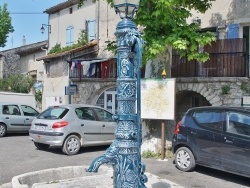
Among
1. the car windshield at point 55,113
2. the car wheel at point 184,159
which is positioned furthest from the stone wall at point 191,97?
the car windshield at point 55,113

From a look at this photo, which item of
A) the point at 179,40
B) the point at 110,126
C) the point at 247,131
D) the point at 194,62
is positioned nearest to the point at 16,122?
the point at 110,126

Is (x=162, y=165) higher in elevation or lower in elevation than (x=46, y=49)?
lower

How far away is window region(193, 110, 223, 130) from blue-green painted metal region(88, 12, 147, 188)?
4.08 metres

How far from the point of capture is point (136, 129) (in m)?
4.41

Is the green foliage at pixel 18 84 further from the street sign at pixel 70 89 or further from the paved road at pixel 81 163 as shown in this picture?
the paved road at pixel 81 163

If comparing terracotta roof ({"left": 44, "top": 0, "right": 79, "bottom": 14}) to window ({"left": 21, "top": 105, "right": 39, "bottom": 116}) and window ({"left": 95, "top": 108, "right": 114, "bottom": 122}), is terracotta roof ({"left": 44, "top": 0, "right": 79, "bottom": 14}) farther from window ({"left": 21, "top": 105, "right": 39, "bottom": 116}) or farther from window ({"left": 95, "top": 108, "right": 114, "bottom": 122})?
window ({"left": 95, "top": 108, "right": 114, "bottom": 122})

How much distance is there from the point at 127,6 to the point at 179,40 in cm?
542

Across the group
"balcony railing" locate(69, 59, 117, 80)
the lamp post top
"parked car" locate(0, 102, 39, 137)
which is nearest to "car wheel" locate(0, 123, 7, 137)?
"parked car" locate(0, 102, 39, 137)

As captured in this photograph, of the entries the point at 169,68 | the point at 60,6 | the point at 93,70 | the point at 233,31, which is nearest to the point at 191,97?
the point at 233,31

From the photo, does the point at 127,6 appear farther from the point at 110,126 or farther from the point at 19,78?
the point at 19,78

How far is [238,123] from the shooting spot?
767cm

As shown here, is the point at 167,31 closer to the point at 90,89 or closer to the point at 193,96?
the point at 193,96

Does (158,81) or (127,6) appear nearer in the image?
(127,6)

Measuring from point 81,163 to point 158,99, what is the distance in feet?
9.42
